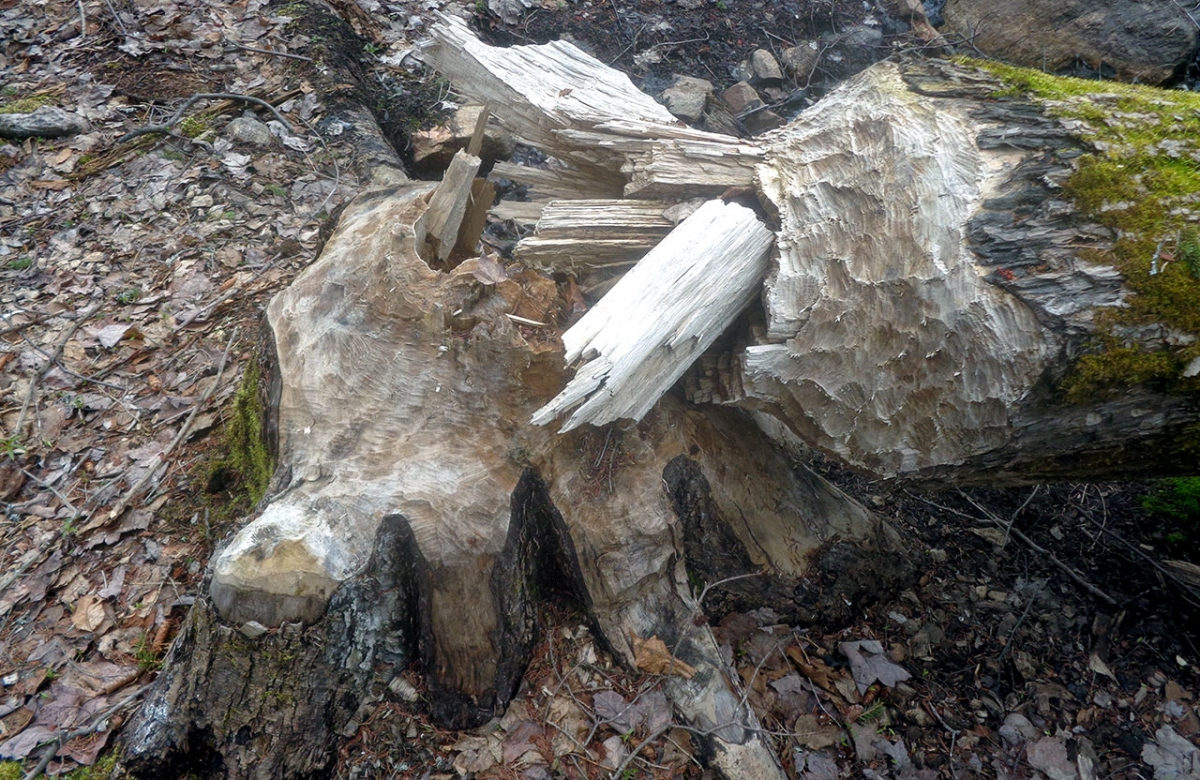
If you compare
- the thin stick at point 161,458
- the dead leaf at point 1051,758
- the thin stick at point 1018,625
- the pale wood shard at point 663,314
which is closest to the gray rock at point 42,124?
the thin stick at point 161,458

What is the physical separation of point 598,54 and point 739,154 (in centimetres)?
369

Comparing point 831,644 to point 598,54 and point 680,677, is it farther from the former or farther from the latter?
point 598,54

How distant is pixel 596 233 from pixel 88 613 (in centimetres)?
272

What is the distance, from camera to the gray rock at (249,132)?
472 centimetres

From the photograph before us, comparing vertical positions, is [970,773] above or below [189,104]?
below

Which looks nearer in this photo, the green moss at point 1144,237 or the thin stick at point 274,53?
the green moss at point 1144,237

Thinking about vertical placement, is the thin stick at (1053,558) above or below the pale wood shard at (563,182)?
below

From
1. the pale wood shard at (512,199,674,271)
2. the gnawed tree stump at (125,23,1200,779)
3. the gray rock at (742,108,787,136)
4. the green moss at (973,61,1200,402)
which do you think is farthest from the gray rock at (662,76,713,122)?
the green moss at (973,61,1200,402)

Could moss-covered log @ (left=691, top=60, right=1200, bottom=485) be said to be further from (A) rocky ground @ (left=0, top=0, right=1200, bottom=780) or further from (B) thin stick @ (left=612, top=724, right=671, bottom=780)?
(B) thin stick @ (left=612, top=724, right=671, bottom=780)

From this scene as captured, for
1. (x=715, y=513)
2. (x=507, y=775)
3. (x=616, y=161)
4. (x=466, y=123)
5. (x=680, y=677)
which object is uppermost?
(x=616, y=161)

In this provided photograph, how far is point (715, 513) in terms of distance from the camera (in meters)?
2.84

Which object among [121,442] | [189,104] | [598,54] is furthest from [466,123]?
[121,442]

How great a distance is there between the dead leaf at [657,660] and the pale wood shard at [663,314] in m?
0.94

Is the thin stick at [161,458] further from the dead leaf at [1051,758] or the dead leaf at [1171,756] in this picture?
the dead leaf at [1171,756]
